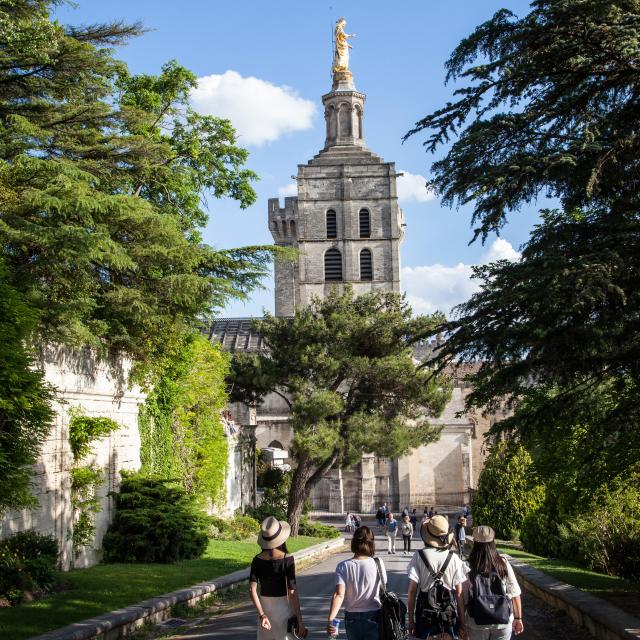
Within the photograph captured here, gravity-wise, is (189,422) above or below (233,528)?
above

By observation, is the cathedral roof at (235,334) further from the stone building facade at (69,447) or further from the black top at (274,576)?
the black top at (274,576)

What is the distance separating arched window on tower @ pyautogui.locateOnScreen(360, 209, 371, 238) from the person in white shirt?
6221 cm

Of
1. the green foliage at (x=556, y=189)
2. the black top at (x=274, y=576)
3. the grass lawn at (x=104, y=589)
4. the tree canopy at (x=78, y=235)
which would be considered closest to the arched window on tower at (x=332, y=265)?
the tree canopy at (x=78, y=235)

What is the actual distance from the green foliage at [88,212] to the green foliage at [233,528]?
7975mm

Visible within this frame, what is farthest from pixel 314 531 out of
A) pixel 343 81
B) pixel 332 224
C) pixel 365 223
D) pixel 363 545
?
pixel 343 81

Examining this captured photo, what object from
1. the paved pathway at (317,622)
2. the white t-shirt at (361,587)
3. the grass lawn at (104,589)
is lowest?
the paved pathway at (317,622)

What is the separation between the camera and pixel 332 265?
68.4 meters

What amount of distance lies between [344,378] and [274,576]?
25.0m

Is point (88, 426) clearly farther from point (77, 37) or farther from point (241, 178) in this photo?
point (241, 178)

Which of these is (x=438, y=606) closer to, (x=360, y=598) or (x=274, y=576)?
(x=360, y=598)

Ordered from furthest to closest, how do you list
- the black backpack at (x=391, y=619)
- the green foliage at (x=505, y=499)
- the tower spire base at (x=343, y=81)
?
the tower spire base at (x=343, y=81) < the green foliage at (x=505, y=499) < the black backpack at (x=391, y=619)

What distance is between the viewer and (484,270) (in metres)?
11.4

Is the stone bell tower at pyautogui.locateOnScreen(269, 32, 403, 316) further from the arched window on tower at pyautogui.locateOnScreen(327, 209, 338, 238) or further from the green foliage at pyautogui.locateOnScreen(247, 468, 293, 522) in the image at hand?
the green foliage at pyautogui.locateOnScreen(247, 468, 293, 522)

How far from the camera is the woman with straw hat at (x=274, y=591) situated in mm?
7152
